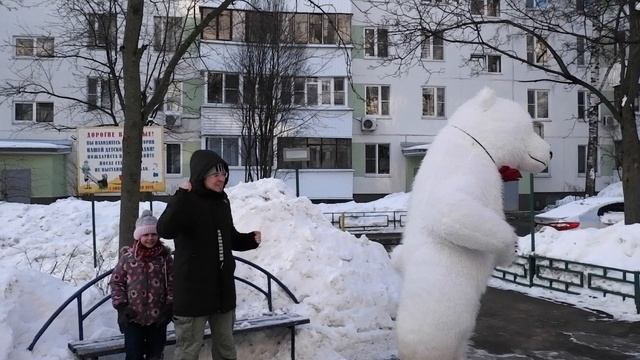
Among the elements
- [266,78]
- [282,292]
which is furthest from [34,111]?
[282,292]

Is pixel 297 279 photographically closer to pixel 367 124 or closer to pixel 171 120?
pixel 171 120

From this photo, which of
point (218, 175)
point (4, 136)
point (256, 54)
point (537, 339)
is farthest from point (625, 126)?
point (4, 136)

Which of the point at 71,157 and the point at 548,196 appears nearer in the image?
the point at 71,157

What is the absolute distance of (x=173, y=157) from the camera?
1169 inches

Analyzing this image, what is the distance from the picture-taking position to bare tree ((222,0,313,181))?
23.9 m

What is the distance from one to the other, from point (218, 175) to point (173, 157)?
26.1m

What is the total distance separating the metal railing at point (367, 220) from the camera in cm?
2270

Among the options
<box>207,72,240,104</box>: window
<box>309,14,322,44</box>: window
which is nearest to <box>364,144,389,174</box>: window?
<box>309,14,322,44</box>: window

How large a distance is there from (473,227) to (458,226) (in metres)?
0.09

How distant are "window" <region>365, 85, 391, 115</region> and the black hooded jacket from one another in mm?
27960

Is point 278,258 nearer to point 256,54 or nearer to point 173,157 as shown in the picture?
point 256,54

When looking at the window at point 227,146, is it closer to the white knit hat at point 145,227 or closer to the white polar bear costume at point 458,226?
the white knit hat at point 145,227

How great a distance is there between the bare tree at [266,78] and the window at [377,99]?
7748mm

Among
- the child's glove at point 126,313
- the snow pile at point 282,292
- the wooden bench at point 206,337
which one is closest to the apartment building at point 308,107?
the snow pile at point 282,292
